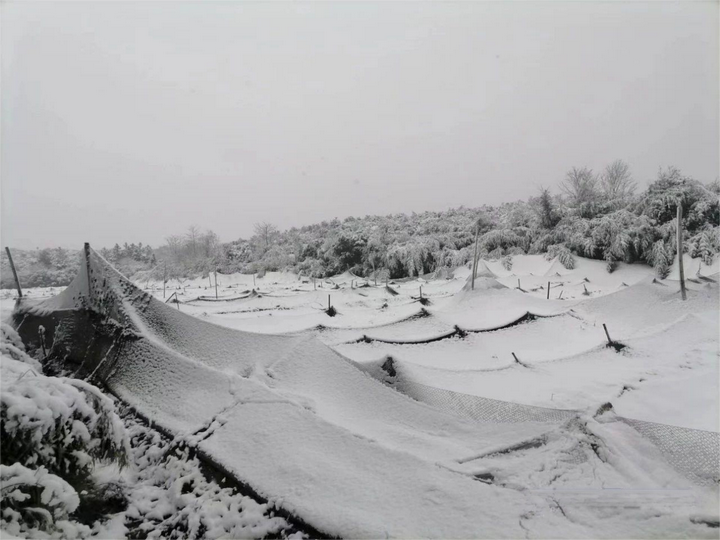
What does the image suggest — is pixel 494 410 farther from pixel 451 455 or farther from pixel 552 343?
pixel 552 343

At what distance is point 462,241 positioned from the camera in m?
21.2

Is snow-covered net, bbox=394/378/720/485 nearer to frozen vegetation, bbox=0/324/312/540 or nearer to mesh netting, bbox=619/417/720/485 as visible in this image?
mesh netting, bbox=619/417/720/485

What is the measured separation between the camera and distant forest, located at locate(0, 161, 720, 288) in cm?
1411

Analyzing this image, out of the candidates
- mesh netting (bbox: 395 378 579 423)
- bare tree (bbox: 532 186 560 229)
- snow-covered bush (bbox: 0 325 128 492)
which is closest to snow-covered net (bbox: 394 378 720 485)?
mesh netting (bbox: 395 378 579 423)

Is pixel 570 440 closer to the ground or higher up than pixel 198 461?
closer to the ground

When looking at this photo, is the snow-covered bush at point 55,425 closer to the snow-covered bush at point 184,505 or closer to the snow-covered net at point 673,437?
the snow-covered bush at point 184,505

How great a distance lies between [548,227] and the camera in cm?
1859

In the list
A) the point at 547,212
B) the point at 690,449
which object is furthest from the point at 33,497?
the point at 547,212

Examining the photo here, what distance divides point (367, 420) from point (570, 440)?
3.07ft

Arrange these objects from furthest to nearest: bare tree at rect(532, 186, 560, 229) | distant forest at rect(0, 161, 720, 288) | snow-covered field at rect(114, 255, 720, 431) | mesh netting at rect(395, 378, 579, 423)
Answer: bare tree at rect(532, 186, 560, 229)
distant forest at rect(0, 161, 720, 288)
snow-covered field at rect(114, 255, 720, 431)
mesh netting at rect(395, 378, 579, 423)

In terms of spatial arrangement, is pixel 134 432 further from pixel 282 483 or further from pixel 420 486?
pixel 420 486

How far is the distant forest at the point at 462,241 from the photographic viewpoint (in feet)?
46.3

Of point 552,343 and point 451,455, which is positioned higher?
point 451,455

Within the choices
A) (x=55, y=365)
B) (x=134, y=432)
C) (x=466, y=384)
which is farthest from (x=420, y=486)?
(x=466, y=384)
